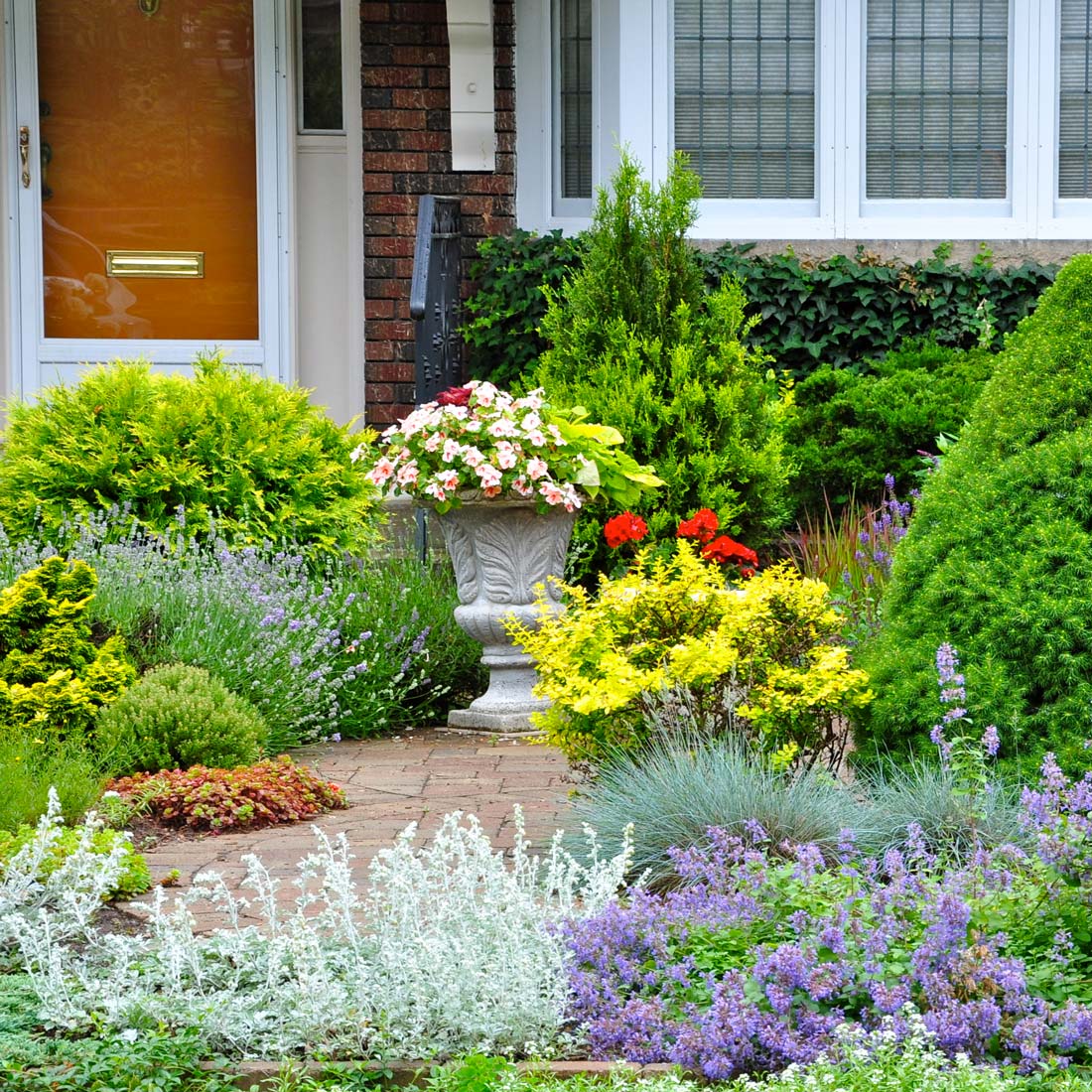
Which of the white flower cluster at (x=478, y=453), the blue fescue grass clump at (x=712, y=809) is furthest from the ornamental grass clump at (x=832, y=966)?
the white flower cluster at (x=478, y=453)

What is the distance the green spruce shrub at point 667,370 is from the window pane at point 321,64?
253cm

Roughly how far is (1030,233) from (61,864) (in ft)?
23.6

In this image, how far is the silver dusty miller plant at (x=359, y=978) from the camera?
2922 millimetres

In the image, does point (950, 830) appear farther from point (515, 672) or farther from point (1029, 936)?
point (515, 672)

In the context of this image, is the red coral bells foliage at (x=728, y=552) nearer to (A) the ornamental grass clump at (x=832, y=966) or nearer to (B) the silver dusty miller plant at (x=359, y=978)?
(A) the ornamental grass clump at (x=832, y=966)

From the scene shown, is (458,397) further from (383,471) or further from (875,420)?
(875,420)

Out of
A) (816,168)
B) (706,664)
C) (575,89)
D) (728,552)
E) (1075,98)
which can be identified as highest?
(575,89)

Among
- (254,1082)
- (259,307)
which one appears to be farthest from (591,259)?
(254,1082)

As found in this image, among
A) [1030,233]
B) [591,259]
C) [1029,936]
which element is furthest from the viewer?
[1030,233]

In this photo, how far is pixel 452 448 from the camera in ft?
20.4

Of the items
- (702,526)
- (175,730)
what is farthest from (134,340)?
(175,730)

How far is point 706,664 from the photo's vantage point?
15.0 ft

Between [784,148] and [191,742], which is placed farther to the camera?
[784,148]

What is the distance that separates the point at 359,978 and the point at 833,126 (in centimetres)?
720
